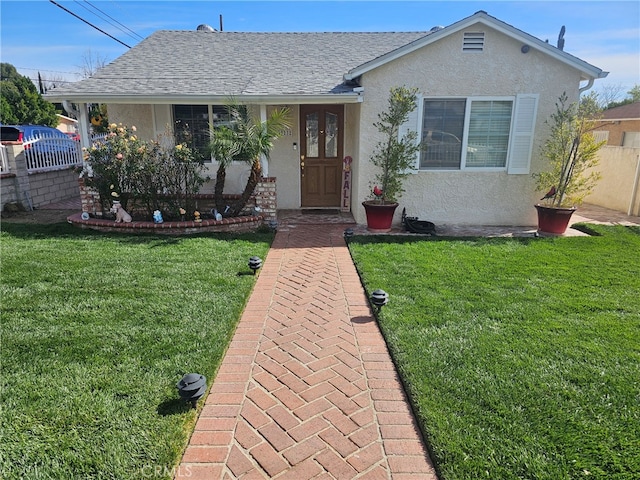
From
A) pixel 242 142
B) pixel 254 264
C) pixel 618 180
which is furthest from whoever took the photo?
pixel 618 180

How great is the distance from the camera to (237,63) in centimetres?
1018

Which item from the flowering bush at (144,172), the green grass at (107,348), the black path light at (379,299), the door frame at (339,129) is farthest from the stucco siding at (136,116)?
the black path light at (379,299)

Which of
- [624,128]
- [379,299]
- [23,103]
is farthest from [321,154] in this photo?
[23,103]

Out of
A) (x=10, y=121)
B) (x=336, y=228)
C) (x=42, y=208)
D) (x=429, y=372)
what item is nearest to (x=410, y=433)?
(x=429, y=372)

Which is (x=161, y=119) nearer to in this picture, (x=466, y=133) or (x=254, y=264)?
(x=254, y=264)

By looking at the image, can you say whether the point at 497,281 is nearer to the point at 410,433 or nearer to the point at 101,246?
the point at 410,433

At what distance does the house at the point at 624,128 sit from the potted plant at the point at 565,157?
12.4 meters

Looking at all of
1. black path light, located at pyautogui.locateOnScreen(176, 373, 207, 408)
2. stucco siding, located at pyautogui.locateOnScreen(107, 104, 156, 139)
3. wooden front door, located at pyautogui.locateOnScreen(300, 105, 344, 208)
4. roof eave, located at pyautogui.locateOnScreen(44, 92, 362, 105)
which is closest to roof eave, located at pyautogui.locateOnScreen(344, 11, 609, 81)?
roof eave, located at pyautogui.locateOnScreen(44, 92, 362, 105)

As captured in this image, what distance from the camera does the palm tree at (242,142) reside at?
7551mm

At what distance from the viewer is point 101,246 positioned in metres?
6.80

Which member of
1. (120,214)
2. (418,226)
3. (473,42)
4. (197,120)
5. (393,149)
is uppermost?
(473,42)

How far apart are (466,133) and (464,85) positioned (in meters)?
0.95

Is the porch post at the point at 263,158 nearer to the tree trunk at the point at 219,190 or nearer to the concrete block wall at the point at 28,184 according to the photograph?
the tree trunk at the point at 219,190

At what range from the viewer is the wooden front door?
32.3 ft
